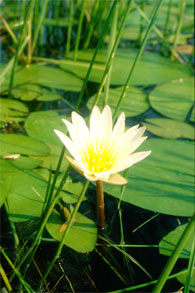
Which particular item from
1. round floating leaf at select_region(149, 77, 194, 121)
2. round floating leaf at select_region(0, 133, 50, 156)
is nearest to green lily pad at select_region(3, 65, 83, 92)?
round floating leaf at select_region(149, 77, 194, 121)

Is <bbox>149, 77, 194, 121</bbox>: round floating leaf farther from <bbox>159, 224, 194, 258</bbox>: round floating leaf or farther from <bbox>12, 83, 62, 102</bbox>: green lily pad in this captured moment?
<bbox>159, 224, 194, 258</bbox>: round floating leaf

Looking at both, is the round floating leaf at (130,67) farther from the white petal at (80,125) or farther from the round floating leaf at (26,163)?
the white petal at (80,125)

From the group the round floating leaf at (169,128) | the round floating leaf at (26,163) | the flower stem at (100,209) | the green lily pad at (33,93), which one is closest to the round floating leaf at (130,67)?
the green lily pad at (33,93)

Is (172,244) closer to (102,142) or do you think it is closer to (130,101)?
(102,142)

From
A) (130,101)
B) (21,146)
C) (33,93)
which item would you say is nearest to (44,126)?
(21,146)

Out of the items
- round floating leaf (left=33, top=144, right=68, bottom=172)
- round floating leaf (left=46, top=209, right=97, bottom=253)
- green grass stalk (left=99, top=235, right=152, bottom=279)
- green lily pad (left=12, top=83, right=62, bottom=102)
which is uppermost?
green lily pad (left=12, top=83, right=62, bottom=102)

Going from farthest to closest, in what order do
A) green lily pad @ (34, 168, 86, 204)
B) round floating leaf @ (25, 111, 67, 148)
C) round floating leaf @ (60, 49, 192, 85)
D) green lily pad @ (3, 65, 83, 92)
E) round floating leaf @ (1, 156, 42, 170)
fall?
1. round floating leaf @ (60, 49, 192, 85)
2. green lily pad @ (3, 65, 83, 92)
3. round floating leaf @ (25, 111, 67, 148)
4. round floating leaf @ (1, 156, 42, 170)
5. green lily pad @ (34, 168, 86, 204)

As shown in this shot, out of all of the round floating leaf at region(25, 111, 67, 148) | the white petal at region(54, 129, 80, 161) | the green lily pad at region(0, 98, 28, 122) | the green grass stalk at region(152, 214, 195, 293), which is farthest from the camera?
the green lily pad at region(0, 98, 28, 122)
